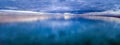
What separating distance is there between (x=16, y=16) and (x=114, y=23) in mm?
1078

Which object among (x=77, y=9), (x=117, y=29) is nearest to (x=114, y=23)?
(x=117, y=29)

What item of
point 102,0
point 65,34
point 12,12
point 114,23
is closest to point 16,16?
point 12,12

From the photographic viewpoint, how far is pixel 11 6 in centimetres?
200

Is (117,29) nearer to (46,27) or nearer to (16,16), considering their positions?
(46,27)

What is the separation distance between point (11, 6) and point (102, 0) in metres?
0.97

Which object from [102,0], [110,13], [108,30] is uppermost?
[102,0]

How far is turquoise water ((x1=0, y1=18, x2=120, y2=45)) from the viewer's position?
1.90 m

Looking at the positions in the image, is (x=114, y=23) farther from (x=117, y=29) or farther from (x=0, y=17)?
(x=0, y=17)

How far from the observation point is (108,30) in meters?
2.07

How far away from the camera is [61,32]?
2.03m

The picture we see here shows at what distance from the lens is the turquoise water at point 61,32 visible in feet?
6.24

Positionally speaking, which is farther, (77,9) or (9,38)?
(77,9)

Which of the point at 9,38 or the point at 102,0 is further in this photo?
the point at 102,0

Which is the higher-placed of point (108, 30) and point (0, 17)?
point (0, 17)
